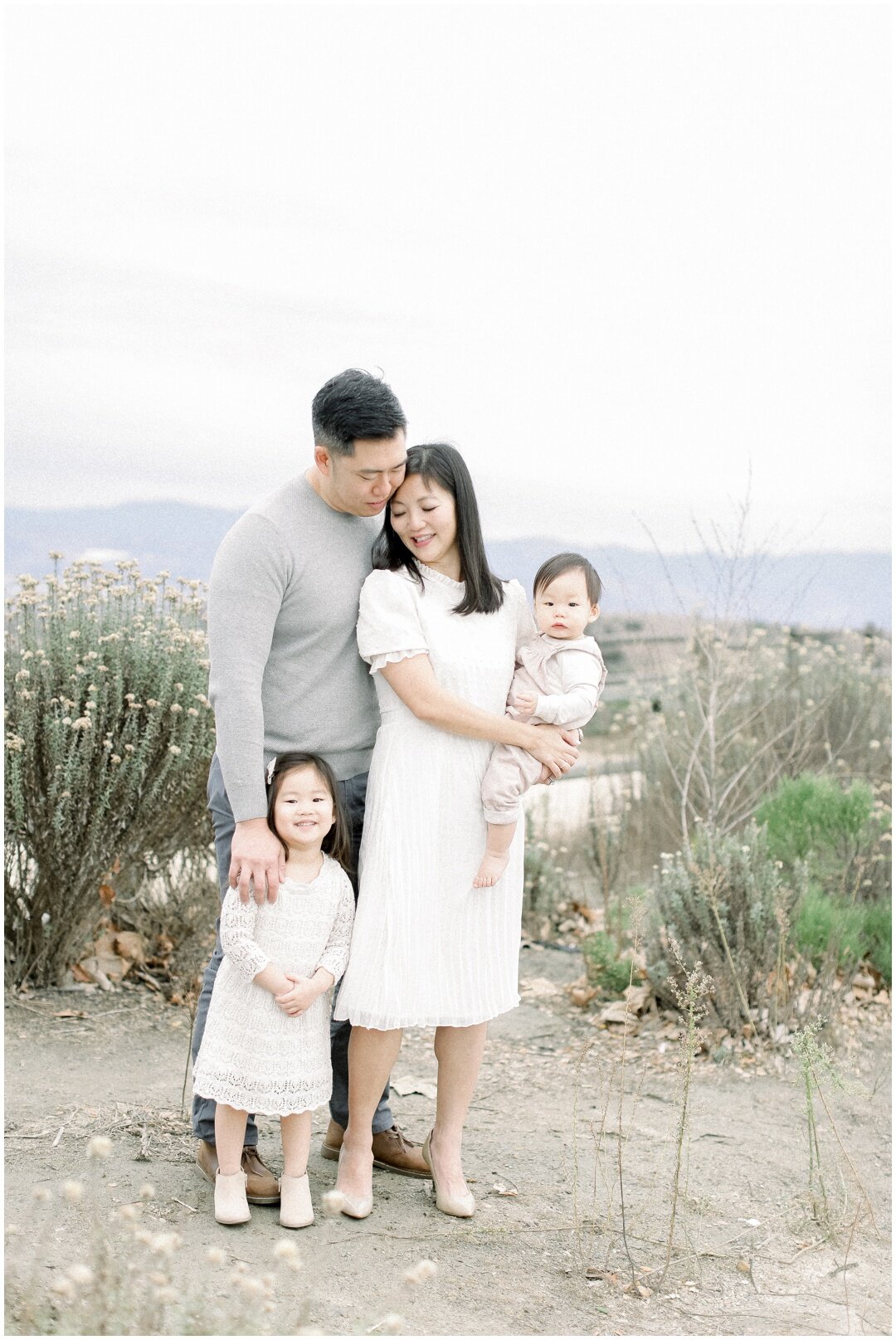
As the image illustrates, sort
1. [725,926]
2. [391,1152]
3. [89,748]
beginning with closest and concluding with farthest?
[391,1152] < [89,748] < [725,926]

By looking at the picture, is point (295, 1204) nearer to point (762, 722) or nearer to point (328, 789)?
point (328, 789)

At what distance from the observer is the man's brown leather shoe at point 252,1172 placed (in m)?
3.21

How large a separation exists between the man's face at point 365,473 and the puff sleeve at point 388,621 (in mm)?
186

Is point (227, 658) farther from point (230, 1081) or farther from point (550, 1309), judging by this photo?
point (550, 1309)

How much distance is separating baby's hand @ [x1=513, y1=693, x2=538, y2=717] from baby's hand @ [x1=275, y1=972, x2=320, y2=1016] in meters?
0.85

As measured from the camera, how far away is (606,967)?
17.8 feet

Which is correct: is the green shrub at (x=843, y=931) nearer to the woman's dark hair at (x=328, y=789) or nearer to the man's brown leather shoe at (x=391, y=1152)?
the man's brown leather shoe at (x=391, y=1152)

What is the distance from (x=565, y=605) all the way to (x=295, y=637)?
2.27ft

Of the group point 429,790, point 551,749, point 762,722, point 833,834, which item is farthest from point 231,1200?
point 762,722

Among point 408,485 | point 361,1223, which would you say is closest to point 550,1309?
point 361,1223

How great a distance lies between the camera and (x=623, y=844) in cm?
711

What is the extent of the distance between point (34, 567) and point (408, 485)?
113 inches

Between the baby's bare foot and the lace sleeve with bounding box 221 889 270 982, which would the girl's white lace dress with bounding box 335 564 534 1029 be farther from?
the lace sleeve with bounding box 221 889 270 982

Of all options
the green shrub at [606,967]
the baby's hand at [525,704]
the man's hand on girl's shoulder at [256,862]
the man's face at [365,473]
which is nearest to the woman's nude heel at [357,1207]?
the man's hand on girl's shoulder at [256,862]
